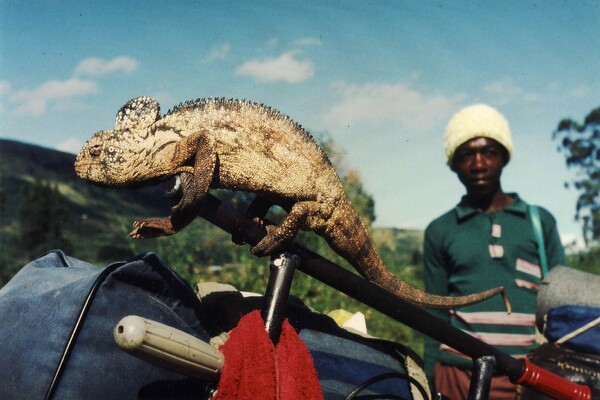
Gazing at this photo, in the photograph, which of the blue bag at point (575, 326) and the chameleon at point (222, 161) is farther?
the blue bag at point (575, 326)

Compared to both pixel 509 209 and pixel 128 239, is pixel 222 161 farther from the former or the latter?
pixel 128 239

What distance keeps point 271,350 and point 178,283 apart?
0.41 meters

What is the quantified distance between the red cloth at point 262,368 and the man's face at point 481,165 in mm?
2608

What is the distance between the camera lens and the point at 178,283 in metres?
1.60

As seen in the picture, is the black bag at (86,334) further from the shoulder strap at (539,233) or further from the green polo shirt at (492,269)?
the shoulder strap at (539,233)

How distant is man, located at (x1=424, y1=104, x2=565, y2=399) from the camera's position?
3.40 metres

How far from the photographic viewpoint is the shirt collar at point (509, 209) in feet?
11.8

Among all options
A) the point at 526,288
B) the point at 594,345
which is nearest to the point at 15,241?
the point at 526,288

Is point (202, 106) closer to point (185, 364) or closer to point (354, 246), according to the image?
point (354, 246)

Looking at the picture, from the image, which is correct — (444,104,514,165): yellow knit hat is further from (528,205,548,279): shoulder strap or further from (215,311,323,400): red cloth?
(215,311,323,400): red cloth

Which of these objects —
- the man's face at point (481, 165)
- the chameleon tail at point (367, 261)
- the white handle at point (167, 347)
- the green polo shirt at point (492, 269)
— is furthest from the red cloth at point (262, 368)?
the man's face at point (481, 165)

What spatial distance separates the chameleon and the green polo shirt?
4.94 ft

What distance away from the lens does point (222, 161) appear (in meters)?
1.74

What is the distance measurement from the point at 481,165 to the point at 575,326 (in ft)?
5.40
